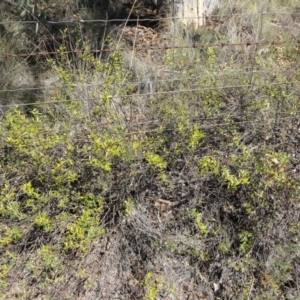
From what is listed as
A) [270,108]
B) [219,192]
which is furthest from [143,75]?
[219,192]

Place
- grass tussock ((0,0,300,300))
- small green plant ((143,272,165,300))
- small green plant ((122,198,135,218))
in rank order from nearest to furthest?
small green plant ((143,272,165,300)), grass tussock ((0,0,300,300)), small green plant ((122,198,135,218))

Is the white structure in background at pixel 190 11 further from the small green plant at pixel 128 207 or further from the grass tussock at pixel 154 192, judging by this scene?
the small green plant at pixel 128 207

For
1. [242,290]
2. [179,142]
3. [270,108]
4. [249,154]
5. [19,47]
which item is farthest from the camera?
[19,47]

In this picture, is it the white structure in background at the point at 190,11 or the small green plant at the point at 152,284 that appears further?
the white structure in background at the point at 190,11

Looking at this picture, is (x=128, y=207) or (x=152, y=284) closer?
(x=152, y=284)

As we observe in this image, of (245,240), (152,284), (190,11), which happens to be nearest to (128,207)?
(152,284)

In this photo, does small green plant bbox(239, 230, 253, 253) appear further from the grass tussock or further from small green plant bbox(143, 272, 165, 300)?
small green plant bbox(143, 272, 165, 300)

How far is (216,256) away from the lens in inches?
107

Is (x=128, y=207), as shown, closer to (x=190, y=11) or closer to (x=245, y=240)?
(x=245, y=240)

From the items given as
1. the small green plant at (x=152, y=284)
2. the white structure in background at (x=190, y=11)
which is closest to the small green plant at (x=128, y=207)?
the small green plant at (x=152, y=284)

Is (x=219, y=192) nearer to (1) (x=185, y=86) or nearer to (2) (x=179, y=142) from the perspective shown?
(2) (x=179, y=142)

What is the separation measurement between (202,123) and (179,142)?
12.1 inches

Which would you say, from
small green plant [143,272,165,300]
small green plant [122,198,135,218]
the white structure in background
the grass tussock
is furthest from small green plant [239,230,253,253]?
the white structure in background

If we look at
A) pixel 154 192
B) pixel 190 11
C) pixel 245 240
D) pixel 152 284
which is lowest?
pixel 152 284
